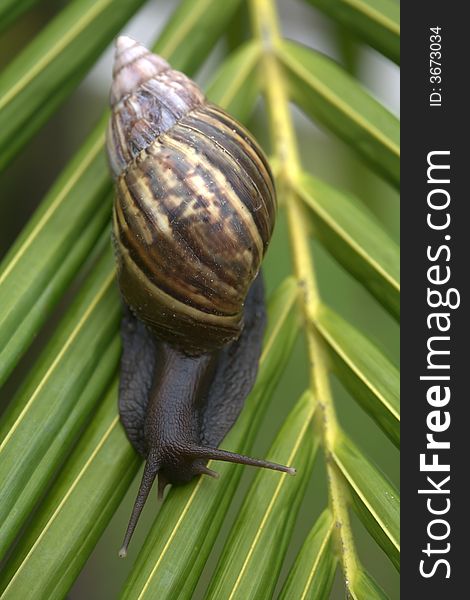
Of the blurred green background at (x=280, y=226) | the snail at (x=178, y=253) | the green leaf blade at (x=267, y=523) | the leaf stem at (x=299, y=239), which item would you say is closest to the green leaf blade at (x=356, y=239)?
the leaf stem at (x=299, y=239)

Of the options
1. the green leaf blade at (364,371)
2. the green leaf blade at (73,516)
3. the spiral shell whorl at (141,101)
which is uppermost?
the spiral shell whorl at (141,101)

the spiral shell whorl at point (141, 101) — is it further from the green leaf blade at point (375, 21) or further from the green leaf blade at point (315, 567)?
the green leaf blade at point (315, 567)

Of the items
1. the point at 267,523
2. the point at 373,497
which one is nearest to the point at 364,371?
the point at 373,497

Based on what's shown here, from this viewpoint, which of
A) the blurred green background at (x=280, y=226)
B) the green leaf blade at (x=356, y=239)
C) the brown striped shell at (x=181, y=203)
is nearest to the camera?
the brown striped shell at (x=181, y=203)

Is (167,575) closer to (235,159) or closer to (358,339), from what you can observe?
(358,339)

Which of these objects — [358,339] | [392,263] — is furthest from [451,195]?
[358,339]

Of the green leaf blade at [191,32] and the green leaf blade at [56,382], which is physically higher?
the green leaf blade at [191,32]

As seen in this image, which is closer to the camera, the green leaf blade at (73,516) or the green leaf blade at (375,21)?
the green leaf blade at (73,516)

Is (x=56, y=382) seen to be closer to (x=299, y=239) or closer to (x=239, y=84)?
(x=299, y=239)
